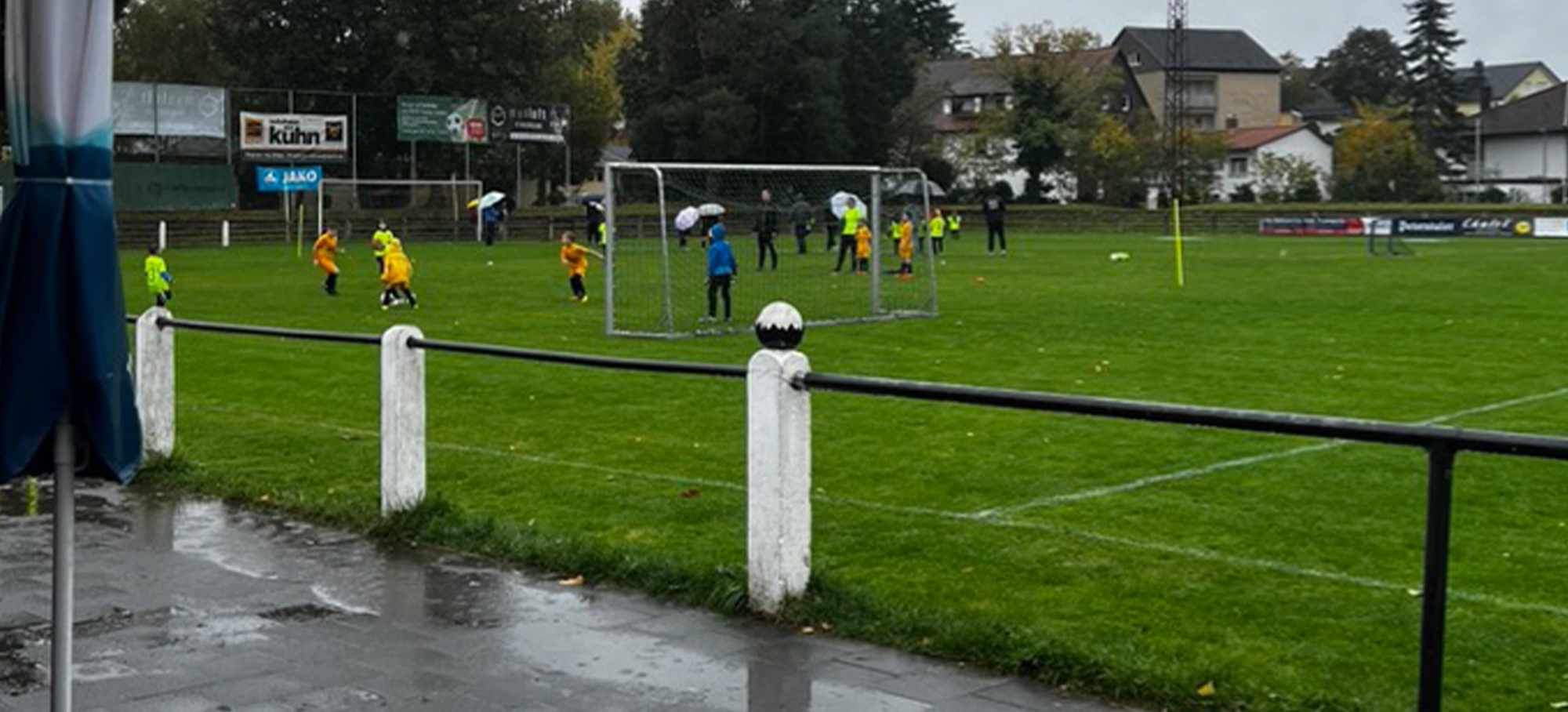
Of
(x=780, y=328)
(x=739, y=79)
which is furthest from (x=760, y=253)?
(x=739, y=79)

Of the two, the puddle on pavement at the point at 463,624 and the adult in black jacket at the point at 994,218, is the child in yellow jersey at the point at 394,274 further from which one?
the adult in black jacket at the point at 994,218

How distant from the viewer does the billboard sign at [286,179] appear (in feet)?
198

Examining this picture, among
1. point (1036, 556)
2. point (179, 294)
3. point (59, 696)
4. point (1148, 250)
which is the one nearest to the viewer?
point (59, 696)

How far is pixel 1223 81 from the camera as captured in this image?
395 feet

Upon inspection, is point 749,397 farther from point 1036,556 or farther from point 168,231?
point 168,231

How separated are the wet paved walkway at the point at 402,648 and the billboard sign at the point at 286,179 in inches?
2089

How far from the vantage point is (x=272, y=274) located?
41375 millimetres

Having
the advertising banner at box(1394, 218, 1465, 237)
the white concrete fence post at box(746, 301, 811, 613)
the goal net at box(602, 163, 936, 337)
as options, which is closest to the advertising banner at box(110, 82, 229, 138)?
the goal net at box(602, 163, 936, 337)

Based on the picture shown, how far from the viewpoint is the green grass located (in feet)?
23.6

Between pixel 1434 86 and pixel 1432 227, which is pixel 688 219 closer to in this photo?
pixel 1432 227

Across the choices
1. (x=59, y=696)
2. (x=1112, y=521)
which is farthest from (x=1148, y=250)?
(x=59, y=696)

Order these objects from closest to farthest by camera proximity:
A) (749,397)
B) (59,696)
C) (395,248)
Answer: (59,696) < (749,397) < (395,248)

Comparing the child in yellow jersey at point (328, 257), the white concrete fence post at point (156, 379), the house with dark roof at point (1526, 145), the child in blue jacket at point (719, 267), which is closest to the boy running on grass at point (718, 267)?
the child in blue jacket at point (719, 267)

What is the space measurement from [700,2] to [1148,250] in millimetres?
38073
